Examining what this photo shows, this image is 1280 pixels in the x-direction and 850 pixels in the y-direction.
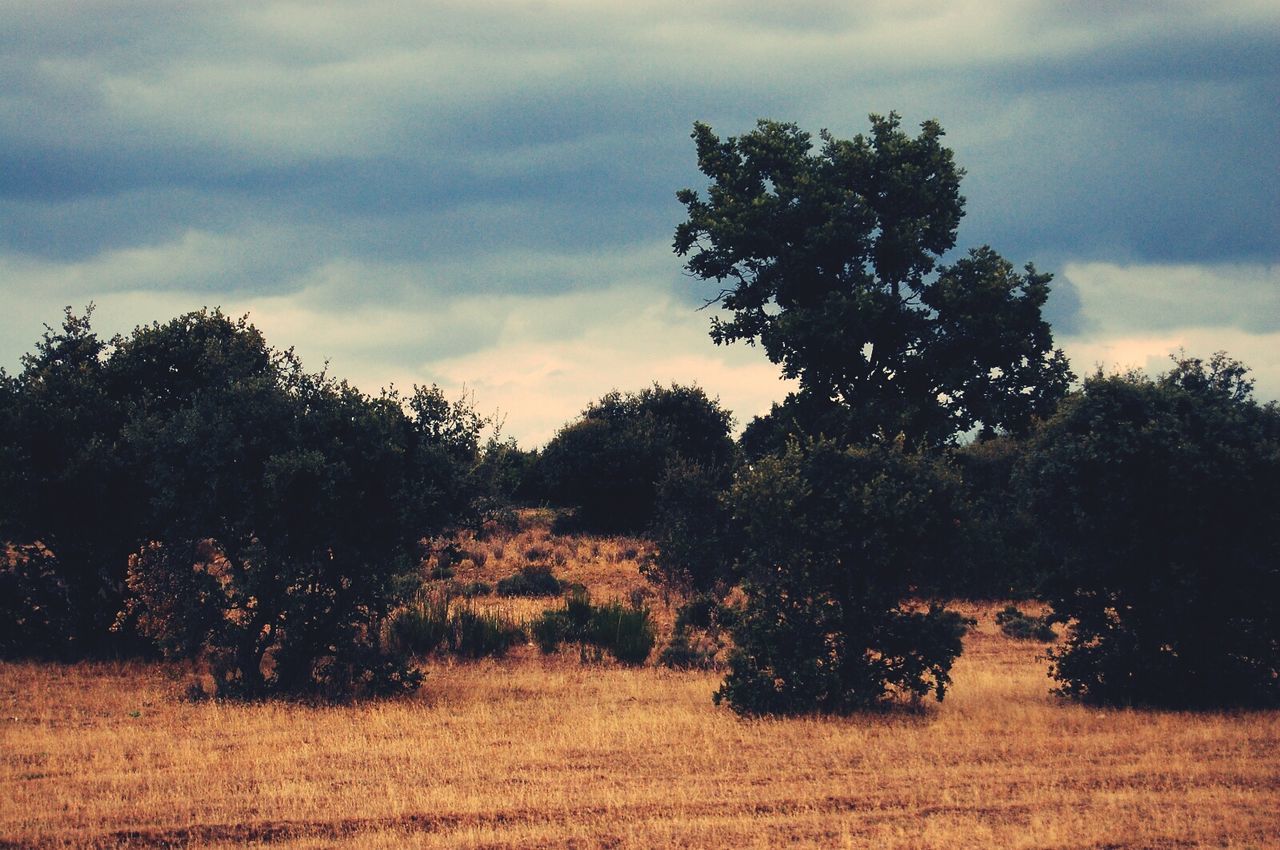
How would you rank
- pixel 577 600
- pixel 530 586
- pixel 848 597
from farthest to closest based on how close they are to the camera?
pixel 530 586
pixel 577 600
pixel 848 597

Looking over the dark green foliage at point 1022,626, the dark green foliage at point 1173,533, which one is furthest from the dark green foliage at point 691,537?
the dark green foliage at point 1173,533

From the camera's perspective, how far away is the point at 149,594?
21328 mm

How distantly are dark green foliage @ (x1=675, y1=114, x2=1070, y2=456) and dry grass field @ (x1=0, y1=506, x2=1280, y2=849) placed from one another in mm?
17816

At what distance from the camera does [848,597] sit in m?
17.7

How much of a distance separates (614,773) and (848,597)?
18.4 ft

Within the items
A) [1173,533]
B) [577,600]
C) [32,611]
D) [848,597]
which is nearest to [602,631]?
[577,600]

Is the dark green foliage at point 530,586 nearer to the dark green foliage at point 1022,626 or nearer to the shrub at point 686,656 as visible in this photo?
the shrub at point 686,656

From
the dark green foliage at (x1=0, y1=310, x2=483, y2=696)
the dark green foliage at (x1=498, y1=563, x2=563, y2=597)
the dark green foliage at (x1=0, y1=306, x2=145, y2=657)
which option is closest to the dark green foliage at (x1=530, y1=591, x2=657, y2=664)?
the dark green foliage at (x1=0, y1=310, x2=483, y2=696)

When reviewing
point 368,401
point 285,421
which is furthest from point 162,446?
point 368,401

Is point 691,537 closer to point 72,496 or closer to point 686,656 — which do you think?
point 686,656

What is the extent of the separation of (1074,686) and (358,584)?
11588 millimetres

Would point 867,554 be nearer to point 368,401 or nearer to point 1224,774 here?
point 1224,774

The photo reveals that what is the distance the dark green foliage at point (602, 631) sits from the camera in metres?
23.6

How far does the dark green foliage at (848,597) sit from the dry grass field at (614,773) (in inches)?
28.6
